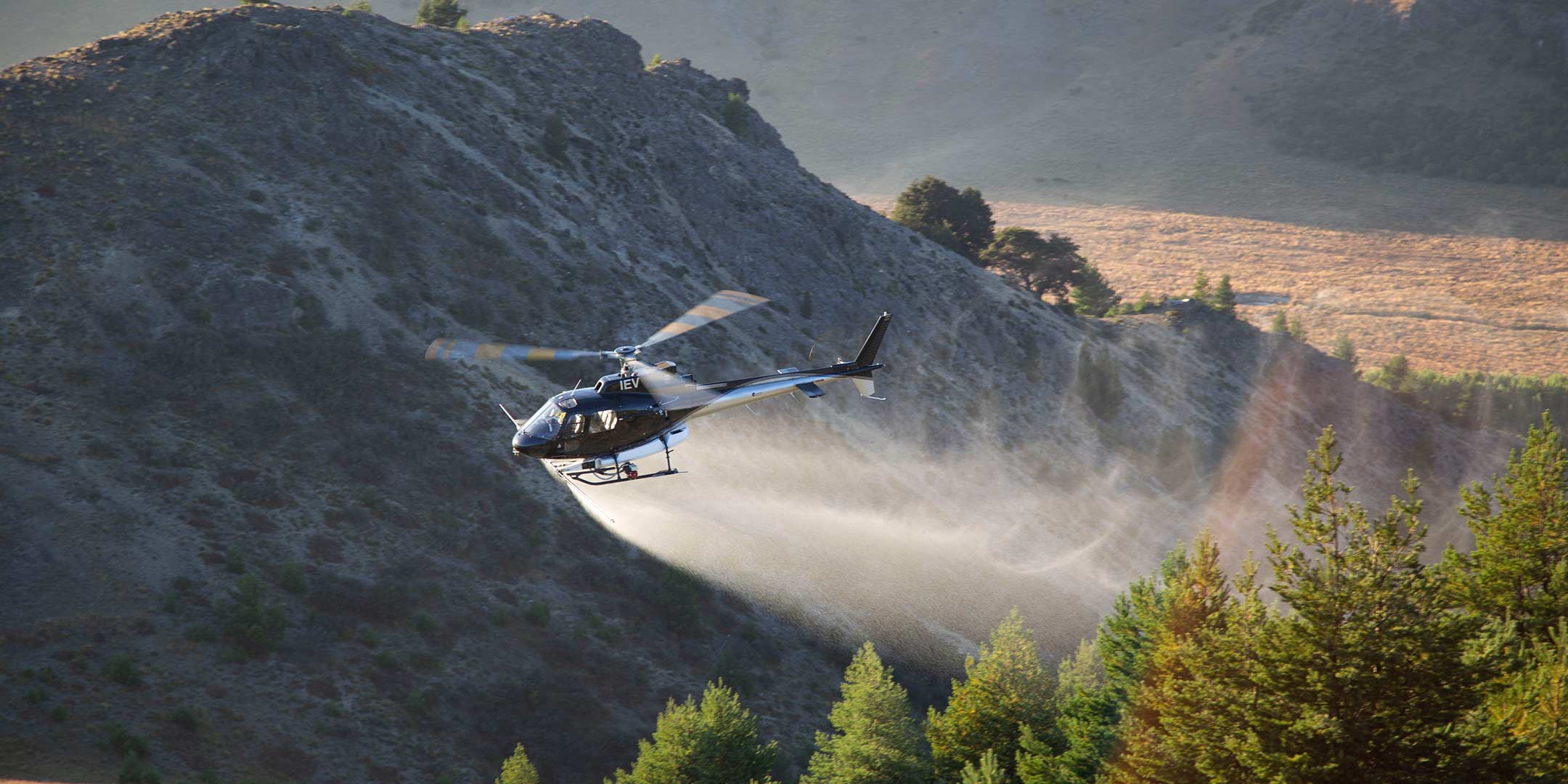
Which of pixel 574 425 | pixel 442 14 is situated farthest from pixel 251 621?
pixel 442 14

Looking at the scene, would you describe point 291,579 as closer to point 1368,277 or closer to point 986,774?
point 986,774

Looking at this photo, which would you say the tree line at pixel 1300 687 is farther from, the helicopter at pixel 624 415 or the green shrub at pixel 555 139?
the green shrub at pixel 555 139

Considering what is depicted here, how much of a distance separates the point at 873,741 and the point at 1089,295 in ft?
245

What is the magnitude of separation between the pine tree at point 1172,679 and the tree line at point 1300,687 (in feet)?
0.23

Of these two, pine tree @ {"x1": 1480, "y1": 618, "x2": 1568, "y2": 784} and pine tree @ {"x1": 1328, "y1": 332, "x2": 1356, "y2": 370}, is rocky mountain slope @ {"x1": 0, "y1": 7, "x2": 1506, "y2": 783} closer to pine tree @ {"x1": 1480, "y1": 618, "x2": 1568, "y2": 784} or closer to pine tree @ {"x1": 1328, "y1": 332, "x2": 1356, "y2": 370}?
pine tree @ {"x1": 1480, "y1": 618, "x2": 1568, "y2": 784}

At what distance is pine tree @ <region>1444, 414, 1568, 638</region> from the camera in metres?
28.2

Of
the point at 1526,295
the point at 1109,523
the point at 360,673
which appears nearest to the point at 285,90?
the point at 360,673

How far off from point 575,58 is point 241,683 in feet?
190

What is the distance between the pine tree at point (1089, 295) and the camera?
102m

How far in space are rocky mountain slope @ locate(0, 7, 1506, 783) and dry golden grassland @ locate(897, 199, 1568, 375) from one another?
58599 millimetres

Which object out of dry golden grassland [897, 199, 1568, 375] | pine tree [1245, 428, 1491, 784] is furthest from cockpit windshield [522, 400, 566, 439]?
dry golden grassland [897, 199, 1568, 375]

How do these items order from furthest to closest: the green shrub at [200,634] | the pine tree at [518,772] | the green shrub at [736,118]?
the green shrub at [736,118], the green shrub at [200,634], the pine tree at [518,772]

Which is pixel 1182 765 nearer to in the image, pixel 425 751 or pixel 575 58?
pixel 425 751

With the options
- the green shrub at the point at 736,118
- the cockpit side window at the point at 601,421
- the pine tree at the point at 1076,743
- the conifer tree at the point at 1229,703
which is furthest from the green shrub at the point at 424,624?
the green shrub at the point at 736,118
